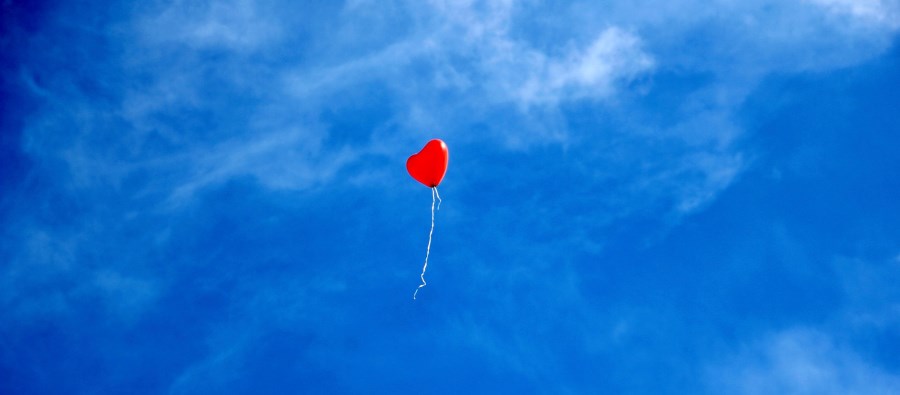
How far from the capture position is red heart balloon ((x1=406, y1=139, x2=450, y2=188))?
570 inches

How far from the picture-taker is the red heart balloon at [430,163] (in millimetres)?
14469

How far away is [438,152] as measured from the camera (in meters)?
14.5

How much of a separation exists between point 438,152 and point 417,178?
920mm

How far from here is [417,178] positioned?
48.8ft

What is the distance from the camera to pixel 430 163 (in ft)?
47.5
